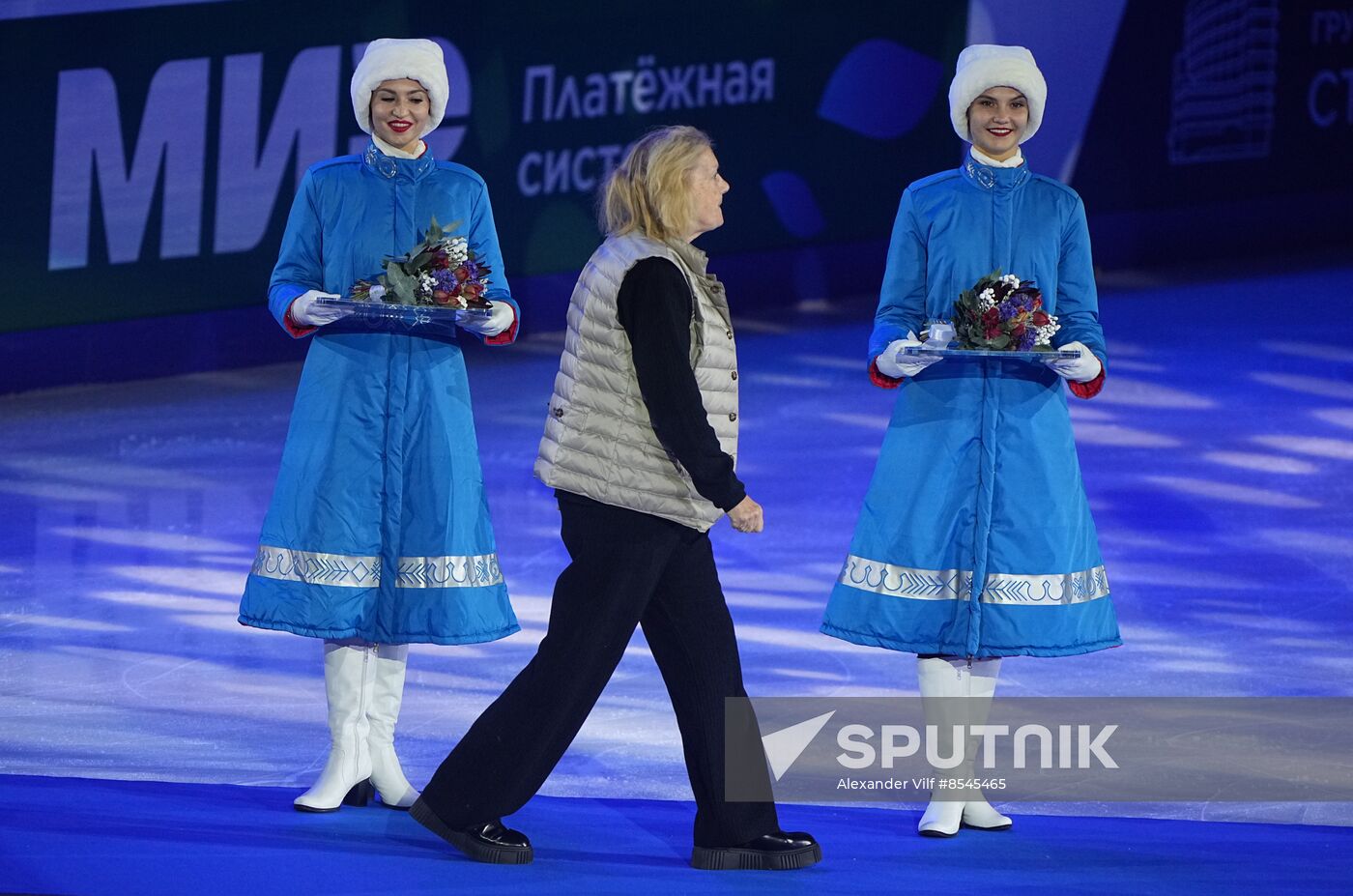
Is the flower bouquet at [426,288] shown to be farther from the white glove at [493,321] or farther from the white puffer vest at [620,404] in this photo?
the white puffer vest at [620,404]

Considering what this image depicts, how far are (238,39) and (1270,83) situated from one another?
7.55 meters

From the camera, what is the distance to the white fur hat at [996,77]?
14.3 ft

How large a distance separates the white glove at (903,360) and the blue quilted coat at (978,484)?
0.04 metres

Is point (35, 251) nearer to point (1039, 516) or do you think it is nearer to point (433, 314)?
point (433, 314)

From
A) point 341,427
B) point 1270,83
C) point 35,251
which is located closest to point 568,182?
point 35,251

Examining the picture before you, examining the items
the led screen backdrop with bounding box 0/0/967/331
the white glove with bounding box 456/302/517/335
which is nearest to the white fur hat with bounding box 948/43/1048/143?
the white glove with bounding box 456/302/517/335

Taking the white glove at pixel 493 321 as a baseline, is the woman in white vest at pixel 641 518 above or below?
below

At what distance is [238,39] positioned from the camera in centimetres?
1059

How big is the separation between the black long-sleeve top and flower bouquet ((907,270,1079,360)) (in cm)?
67

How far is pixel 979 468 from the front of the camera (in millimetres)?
4359
